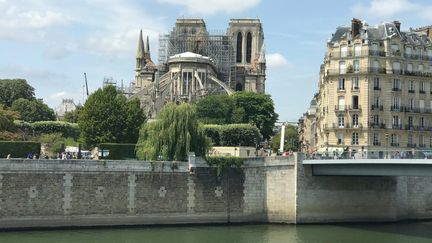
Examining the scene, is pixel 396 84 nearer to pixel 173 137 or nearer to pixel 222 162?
pixel 222 162

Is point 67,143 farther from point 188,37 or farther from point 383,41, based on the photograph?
point 188,37

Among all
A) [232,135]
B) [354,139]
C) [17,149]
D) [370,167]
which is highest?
[232,135]

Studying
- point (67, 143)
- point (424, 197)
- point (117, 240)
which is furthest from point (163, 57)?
point (117, 240)

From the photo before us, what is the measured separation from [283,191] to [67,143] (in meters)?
28.2

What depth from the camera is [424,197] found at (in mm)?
44031

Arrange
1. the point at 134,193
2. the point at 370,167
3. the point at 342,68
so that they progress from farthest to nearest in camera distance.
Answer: the point at 342,68 → the point at 134,193 → the point at 370,167

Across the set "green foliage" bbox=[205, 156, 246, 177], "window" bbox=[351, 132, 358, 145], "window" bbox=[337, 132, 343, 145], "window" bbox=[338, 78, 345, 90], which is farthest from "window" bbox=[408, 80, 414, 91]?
"green foliage" bbox=[205, 156, 246, 177]

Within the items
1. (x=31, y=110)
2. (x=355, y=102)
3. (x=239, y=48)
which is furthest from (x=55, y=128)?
(x=239, y=48)

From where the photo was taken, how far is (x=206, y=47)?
114 metres

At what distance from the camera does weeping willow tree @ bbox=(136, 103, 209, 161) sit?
135 feet

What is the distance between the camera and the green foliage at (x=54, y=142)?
51550 mm

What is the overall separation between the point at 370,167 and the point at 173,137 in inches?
495

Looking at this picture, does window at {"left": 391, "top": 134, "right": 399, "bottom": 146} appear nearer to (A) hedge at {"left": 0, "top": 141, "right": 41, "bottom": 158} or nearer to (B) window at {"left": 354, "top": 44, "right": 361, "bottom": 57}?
(B) window at {"left": 354, "top": 44, "right": 361, "bottom": 57}

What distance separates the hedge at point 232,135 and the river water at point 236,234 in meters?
18.9
